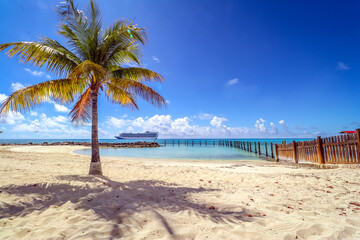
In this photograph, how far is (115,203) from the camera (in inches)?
139

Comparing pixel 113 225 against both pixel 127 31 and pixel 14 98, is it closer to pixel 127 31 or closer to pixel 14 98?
pixel 14 98

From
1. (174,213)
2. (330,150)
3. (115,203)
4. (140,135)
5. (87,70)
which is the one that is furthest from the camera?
(140,135)

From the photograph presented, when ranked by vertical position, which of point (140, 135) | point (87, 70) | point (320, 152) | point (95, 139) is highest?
point (140, 135)

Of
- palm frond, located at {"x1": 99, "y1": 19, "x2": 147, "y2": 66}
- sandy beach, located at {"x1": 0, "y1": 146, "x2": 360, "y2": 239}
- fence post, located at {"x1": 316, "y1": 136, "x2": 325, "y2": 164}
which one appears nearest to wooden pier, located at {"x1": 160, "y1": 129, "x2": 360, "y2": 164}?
fence post, located at {"x1": 316, "y1": 136, "x2": 325, "y2": 164}

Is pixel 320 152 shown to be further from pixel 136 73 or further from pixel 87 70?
pixel 87 70

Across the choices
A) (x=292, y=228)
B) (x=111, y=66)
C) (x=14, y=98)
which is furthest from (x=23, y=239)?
A: (x=111, y=66)

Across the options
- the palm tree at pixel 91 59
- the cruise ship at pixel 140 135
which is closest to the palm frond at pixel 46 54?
the palm tree at pixel 91 59

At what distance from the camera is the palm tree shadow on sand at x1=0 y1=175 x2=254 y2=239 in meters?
2.89

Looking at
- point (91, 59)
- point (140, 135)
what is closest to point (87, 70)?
point (91, 59)

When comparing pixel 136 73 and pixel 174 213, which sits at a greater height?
pixel 136 73

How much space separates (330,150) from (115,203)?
10631mm

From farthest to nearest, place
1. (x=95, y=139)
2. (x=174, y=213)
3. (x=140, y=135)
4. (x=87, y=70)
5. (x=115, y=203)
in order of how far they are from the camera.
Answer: (x=140, y=135), (x=95, y=139), (x=87, y=70), (x=115, y=203), (x=174, y=213)

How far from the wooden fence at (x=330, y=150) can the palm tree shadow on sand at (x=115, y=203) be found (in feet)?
26.3

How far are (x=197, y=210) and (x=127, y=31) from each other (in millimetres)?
6192
